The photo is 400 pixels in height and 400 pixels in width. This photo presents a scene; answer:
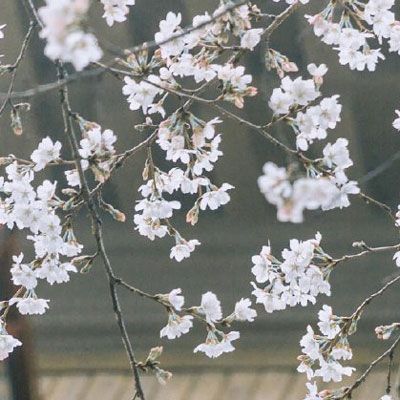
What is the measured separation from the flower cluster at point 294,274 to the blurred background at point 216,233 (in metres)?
2.86

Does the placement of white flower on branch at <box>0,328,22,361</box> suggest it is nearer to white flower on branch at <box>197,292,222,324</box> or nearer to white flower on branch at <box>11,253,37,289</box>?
white flower on branch at <box>11,253,37,289</box>

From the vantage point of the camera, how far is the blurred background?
5.19m

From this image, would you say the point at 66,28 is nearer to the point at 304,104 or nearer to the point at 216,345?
the point at 304,104

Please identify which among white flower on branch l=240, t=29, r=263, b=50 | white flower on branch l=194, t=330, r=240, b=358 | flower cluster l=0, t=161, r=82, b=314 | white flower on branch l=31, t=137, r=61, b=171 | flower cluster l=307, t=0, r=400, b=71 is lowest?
white flower on branch l=194, t=330, r=240, b=358

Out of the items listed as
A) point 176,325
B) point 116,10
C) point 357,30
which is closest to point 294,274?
point 176,325

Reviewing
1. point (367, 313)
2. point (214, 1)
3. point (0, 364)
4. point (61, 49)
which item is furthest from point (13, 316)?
point (61, 49)

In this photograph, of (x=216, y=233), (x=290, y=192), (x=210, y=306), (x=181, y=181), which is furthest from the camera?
(x=216, y=233)

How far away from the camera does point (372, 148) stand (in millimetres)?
5371

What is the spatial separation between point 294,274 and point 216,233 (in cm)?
356

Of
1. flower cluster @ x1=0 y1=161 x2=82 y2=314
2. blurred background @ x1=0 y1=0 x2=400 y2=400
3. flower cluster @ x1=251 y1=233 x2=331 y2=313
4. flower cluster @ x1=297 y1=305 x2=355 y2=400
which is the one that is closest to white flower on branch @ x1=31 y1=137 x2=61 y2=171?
flower cluster @ x1=0 y1=161 x2=82 y2=314

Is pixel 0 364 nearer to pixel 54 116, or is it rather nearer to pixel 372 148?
pixel 54 116

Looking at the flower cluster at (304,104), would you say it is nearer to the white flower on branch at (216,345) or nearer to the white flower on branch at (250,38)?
the white flower on branch at (250,38)

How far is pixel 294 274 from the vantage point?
2201 mm

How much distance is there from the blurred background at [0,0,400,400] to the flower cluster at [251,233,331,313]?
9.40ft
